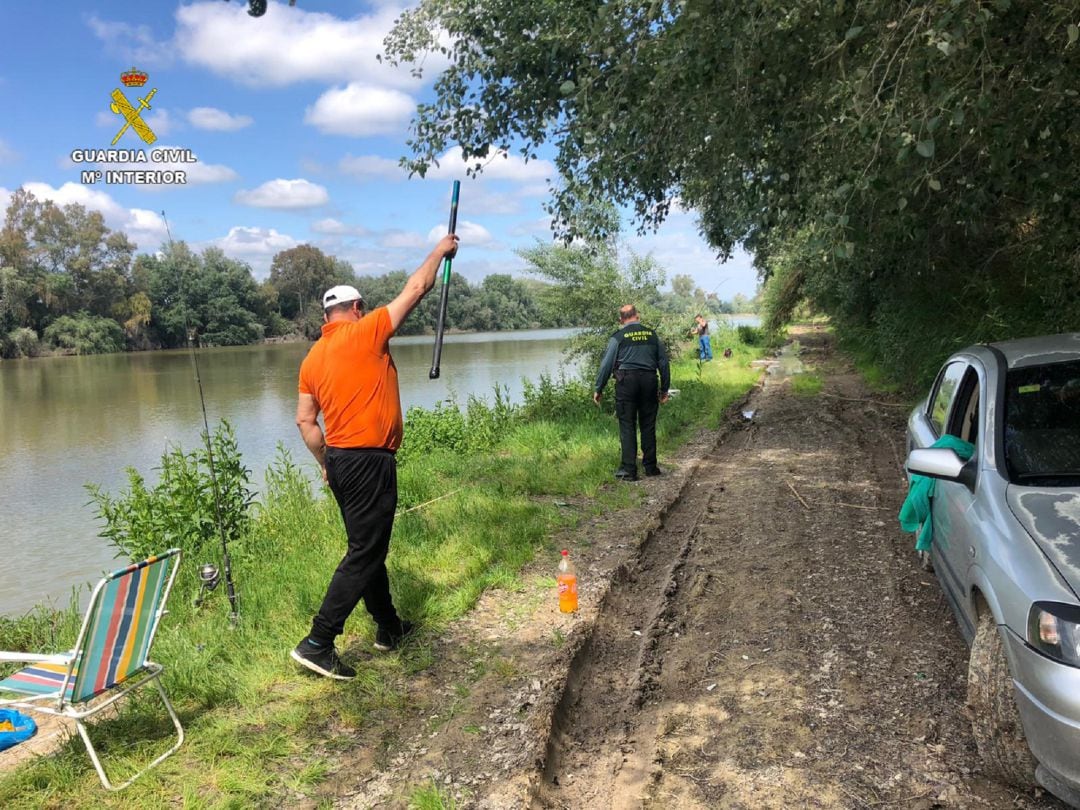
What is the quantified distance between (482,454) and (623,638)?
21.1 ft

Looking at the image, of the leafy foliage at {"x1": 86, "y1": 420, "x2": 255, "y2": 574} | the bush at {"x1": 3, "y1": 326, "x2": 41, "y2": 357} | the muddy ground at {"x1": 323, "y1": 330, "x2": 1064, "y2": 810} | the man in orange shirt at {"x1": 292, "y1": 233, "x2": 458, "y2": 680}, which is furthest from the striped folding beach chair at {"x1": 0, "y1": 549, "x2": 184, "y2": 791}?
the bush at {"x1": 3, "y1": 326, "x2": 41, "y2": 357}

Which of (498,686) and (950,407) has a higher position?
(950,407)

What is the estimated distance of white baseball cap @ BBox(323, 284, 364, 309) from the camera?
405 cm

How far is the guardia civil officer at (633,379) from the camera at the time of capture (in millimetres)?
8414

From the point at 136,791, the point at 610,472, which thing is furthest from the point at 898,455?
the point at 136,791

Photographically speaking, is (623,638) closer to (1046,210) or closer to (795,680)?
(795,680)

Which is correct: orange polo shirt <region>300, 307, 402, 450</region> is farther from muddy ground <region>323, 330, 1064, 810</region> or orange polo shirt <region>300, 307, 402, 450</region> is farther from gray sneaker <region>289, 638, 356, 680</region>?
muddy ground <region>323, 330, 1064, 810</region>

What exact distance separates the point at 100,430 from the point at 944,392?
795 inches

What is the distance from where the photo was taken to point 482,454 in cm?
1079

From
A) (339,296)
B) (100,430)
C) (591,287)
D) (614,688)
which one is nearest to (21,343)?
(100,430)

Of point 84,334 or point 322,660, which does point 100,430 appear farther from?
point 84,334

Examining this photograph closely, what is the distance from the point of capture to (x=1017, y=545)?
2.88m

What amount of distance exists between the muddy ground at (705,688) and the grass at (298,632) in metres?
0.19

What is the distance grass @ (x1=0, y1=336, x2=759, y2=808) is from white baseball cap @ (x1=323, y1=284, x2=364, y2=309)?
2.09 metres
